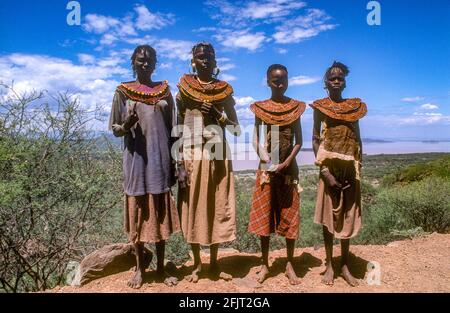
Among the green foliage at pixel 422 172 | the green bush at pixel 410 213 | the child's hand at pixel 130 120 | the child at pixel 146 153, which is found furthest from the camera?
the green foliage at pixel 422 172

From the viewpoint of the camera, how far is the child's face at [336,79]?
400 centimetres

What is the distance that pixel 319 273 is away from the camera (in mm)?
4414

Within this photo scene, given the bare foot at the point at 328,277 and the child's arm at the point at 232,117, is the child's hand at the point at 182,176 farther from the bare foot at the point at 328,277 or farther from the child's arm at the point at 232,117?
the bare foot at the point at 328,277

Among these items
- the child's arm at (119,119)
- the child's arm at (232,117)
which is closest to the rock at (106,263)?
the child's arm at (119,119)

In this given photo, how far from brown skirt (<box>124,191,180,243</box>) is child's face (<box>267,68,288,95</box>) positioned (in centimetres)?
162

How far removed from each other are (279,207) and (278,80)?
1401mm

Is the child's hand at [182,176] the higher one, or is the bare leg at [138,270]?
the child's hand at [182,176]

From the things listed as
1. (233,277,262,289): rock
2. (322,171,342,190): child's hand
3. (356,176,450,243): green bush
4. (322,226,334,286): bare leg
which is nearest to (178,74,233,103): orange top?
(322,171,342,190): child's hand

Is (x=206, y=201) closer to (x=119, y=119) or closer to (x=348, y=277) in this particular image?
(x=119, y=119)

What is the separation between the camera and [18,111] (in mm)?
5816

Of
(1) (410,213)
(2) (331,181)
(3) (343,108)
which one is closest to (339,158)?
(2) (331,181)

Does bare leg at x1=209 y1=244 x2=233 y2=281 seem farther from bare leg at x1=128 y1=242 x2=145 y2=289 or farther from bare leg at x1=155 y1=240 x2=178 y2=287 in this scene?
bare leg at x1=128 y1=242 x2=145 y2=289

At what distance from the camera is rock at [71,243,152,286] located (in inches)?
171
